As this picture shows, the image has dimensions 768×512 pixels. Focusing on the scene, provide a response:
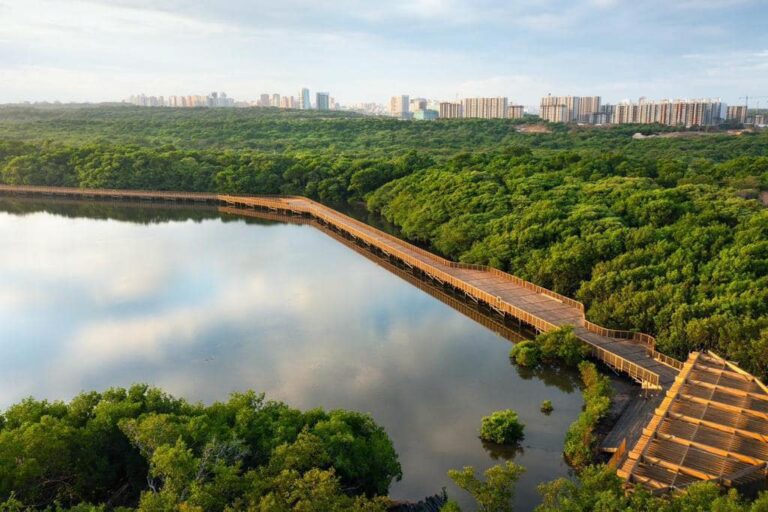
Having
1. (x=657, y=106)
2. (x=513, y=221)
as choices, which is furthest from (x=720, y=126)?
(x=513, y=221)

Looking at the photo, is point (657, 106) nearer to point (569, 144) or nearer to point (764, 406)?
point (569, 144)

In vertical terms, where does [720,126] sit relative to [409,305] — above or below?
above

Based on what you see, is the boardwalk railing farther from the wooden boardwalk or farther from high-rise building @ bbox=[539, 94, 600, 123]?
high-rise building @ bbox=[539, 94, 600, 123]

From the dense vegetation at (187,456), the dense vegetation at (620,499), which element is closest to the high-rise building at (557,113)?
the dense vegetation at (187,456)

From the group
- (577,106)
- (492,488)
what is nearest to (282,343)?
(492,488)

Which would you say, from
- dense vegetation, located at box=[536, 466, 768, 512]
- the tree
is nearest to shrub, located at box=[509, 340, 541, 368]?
dense vegetation, located at box=[536, 466, 768, 512]

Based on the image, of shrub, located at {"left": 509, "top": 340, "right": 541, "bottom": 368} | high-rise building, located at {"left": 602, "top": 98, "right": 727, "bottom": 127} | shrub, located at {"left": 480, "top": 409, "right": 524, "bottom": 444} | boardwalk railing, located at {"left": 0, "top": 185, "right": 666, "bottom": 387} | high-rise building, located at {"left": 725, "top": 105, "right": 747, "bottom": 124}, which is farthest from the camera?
high-rise building, located at {"left": 725, "top": 105, "right": 747, "bottom": 124}

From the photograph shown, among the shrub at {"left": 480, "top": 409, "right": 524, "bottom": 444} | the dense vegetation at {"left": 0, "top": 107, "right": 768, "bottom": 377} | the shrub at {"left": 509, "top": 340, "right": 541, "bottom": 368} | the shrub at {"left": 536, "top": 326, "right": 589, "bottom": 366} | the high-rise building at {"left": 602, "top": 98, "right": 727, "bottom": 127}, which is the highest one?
the high-rise building at {"left": 602, "top": 98, "right": 727, "bottom": 127}
